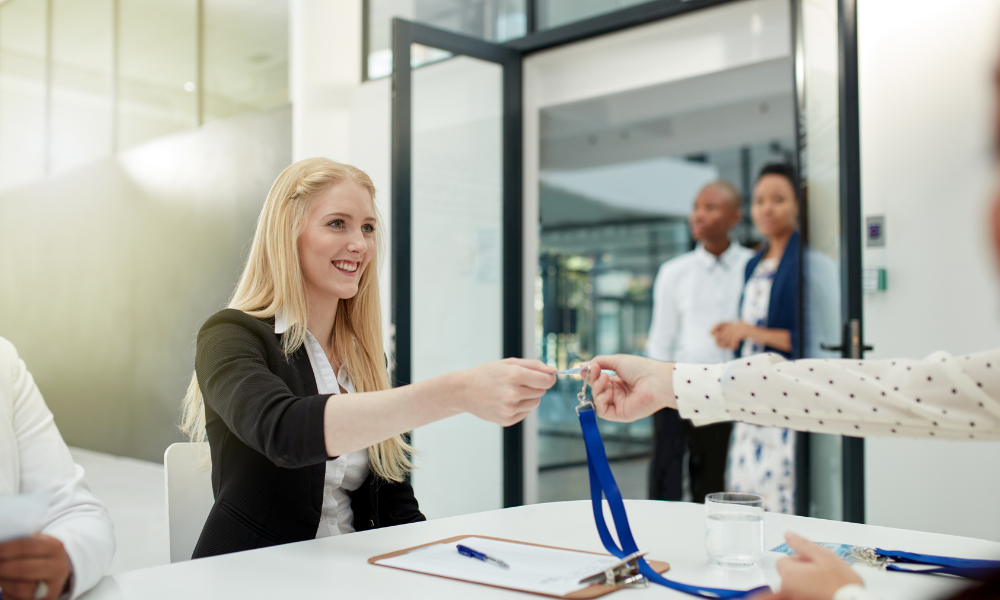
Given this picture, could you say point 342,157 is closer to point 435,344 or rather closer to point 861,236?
point 435,344

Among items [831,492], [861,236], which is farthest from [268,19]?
[831,492]

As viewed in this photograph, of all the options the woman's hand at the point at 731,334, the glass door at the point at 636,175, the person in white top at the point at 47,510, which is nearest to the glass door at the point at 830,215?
the glass door at the point at 636,175

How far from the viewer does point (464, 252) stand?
13.5 ft

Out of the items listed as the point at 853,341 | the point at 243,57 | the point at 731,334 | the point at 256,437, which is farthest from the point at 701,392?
the point at 243,57

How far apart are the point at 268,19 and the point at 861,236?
171 inches

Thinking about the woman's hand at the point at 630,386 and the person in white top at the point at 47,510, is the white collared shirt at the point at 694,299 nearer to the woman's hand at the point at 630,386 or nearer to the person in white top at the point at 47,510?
the woman's hand at the point at 630,386

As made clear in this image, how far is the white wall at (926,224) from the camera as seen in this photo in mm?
3004

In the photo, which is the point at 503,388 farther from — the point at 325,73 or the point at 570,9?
the point at 325,73

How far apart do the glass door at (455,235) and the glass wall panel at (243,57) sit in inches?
78.7

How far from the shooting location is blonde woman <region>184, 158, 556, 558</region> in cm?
133

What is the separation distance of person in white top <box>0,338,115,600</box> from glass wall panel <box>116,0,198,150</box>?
5.37 metres

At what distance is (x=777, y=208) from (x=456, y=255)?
1.62 m

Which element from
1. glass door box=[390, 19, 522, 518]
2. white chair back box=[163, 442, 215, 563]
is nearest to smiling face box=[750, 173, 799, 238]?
glass door box=[390, 19, 522, 518]

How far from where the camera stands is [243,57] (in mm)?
5879
